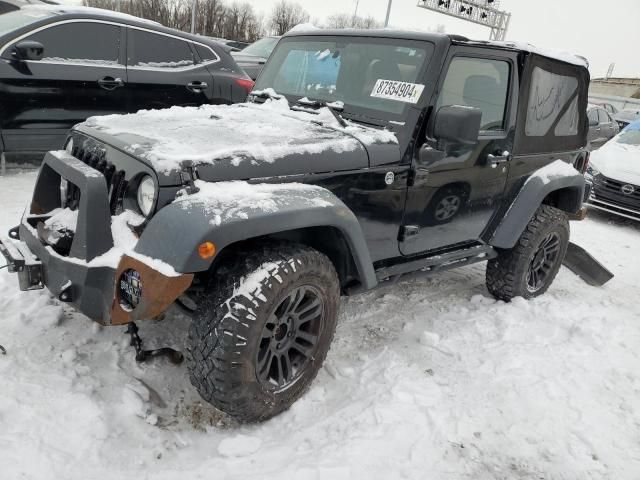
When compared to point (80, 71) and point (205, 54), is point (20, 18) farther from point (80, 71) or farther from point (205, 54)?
A: point (205, 54)

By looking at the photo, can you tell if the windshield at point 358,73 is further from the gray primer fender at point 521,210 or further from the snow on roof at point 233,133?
the gray primer fender at point 521,210

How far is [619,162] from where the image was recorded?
25.4 feet

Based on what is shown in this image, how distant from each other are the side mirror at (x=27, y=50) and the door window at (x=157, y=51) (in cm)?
90

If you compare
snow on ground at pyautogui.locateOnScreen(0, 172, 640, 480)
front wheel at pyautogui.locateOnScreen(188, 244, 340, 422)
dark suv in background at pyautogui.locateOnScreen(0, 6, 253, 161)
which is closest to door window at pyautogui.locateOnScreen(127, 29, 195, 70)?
dark suv in background at pyautogui.locateOnScreen(0, 6, 253, 161)

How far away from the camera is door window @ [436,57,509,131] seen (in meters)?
3.15

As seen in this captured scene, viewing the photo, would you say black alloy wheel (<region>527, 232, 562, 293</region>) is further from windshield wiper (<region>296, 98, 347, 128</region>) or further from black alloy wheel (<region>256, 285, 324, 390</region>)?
black alloy wheel (<region>256, 285, 324, 390</region>)

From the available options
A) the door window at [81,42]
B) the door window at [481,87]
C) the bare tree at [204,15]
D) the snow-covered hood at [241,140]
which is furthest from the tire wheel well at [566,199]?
the bare tree at [204,15]

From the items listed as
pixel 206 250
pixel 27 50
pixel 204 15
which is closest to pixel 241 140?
pixel 206 250

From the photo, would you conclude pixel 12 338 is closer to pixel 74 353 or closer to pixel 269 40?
pixel 74 353

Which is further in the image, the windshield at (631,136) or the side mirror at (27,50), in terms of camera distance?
the windshield at (631,136)

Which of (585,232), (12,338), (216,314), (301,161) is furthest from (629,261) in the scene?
(12,338)

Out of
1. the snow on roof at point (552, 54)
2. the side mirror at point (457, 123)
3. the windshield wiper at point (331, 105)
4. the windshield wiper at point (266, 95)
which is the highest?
the snow on roof at point (552, 54)

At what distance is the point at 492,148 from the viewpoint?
3496 mm

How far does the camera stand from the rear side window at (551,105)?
3768 millimetres
